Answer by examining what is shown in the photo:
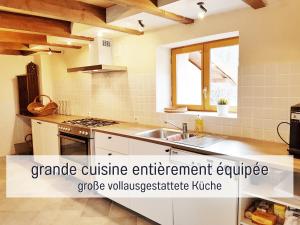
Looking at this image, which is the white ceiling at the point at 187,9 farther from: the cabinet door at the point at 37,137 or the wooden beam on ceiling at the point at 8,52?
the wooden beam on ceiling at the point at 8,52

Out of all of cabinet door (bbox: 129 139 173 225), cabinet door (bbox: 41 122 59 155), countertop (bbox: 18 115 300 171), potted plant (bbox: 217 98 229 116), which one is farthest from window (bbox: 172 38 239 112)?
cabinet door (bbox: 41 122 59 155)

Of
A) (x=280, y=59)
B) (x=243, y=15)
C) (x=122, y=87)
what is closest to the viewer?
(x=280, y=59)

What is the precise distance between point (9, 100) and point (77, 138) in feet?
8.46

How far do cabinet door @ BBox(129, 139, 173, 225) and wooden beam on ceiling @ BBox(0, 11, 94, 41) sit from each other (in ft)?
5.10

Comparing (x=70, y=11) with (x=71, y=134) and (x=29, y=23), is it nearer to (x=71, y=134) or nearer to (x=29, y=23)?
(x=29, y=23)

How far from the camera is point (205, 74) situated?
8.69 feet

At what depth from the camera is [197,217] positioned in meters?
1.91

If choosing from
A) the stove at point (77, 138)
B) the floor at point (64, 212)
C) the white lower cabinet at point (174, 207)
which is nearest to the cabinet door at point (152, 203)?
the white lower cabinet at point (174, 207)

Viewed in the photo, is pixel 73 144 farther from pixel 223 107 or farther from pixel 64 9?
pixel 223 107

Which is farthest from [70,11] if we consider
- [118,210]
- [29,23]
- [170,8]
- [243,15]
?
[118,210]

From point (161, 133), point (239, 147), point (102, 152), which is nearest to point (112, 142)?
point (102, 152)

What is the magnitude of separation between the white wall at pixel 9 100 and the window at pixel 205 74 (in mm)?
3331

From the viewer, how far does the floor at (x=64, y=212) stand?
2402 mm

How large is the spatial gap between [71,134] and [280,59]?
2470 mm
